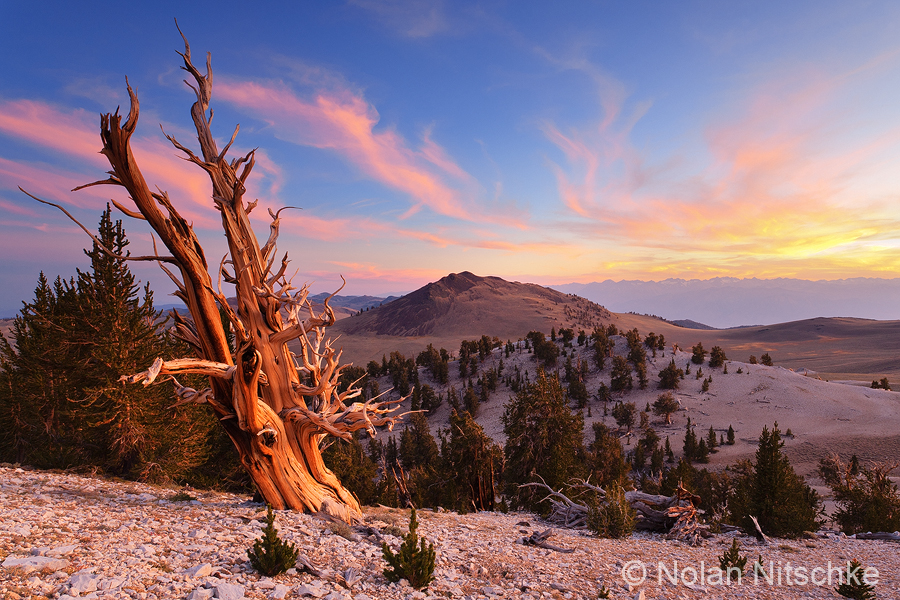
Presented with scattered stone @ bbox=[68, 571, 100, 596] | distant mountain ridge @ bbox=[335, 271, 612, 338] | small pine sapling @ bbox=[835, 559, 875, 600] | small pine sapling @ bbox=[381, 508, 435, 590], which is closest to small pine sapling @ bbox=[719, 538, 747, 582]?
small pine sapling @ bbox=[835, 559, 875, 600]

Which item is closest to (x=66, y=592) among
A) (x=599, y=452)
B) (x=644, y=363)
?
(x=599, y=452)

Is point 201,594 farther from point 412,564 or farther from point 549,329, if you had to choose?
point 549,329

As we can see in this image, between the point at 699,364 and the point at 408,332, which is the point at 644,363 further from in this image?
the point at 408,332

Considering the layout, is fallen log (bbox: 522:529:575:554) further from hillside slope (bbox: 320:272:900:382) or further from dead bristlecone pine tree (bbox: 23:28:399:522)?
hillside slope (bbox: 320:272:900:382)

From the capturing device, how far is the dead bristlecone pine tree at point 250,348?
7383 mm

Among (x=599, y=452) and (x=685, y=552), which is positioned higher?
(x=685, y=552)

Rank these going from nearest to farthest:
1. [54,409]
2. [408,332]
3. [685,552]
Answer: [685,552], [54,409], [408,332]

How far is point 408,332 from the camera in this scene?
154500 millimetres

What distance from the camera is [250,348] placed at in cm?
752

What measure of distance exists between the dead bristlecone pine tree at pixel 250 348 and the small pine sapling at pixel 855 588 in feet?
26.6

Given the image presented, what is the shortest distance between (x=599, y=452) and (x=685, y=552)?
13.3m

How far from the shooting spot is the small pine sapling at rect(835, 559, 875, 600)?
21.3 ft

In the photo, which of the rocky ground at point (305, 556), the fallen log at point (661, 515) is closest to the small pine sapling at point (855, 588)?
the rocky ground at point (305, 556)

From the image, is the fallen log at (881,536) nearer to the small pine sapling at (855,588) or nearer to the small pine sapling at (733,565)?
the small pine sapling at (855,588)
